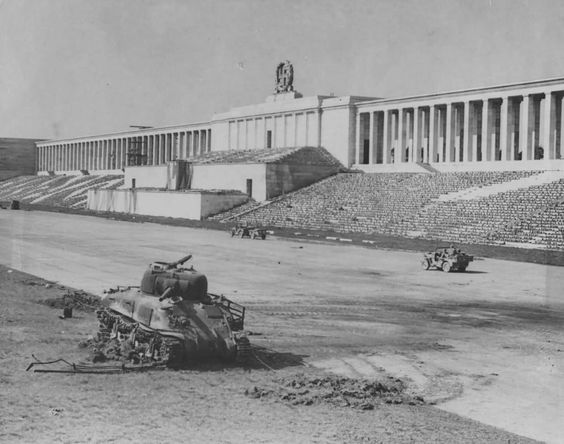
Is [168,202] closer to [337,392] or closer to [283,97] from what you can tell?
[283,97]

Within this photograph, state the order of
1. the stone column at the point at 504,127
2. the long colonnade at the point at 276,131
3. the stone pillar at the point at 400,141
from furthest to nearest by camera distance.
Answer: the long colonnade at the point at 276,131 → the stone pillar at the point at 400,141 → the stone column at the point at 504,127

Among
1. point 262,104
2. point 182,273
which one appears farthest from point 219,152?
point 182,273

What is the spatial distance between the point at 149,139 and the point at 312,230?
6505 cm

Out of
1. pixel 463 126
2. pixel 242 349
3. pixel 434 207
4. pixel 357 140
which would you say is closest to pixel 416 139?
pixel 463 126

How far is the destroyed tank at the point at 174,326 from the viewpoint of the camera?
14.5 metres

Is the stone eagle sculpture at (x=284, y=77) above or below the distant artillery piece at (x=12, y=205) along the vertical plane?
above

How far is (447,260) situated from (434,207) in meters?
19.6

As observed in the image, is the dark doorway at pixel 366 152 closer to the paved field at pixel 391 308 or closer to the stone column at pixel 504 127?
the stone column at pixel 504 127

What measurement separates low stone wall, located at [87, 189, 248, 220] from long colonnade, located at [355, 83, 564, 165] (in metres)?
13.7

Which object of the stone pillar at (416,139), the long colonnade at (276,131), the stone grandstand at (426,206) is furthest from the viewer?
the long colonnade at (276,131)

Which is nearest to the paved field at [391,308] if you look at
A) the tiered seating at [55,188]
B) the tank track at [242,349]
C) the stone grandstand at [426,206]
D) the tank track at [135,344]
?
the tank track at [242,349]

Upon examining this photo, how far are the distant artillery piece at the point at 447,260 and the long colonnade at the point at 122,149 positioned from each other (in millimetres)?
66002

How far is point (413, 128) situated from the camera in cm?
6800

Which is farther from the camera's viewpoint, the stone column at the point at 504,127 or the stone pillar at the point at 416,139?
the stone pillar at the point at 416,139
